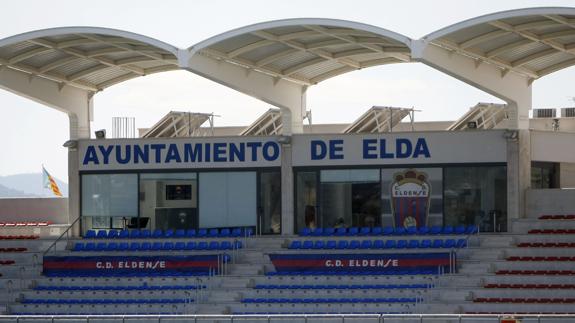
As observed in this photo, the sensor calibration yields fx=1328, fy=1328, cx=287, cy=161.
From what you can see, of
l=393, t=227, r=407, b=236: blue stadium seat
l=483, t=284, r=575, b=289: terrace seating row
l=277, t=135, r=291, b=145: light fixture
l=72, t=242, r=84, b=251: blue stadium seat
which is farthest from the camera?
l=72, t=242, r=84, b=251: blue stadium seat

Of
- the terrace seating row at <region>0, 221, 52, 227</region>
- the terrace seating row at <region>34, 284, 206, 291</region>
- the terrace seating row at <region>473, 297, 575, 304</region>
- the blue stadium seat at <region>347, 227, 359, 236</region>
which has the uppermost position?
the terrace seating row at <region>0, 221, 52, 227</region>

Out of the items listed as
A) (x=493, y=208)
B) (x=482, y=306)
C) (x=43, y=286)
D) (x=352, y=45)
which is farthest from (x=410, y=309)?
(x=43, y=286)

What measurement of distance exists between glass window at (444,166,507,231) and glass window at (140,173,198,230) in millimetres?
9041

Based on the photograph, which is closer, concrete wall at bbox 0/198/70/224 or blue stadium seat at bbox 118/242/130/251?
blue stadium seat at bbox 118/242/130/251

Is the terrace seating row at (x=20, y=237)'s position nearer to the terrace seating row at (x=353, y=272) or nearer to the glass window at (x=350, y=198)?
the terrace seating row at (x=353, y=272)

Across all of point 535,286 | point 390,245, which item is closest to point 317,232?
point 390,245

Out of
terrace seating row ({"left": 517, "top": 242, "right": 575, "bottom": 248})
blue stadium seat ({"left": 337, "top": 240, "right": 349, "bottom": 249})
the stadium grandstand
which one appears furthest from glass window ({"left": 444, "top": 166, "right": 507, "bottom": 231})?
blue stadium seat ({"left": 337, "top": 240, "right": 349, "bottom": 249})

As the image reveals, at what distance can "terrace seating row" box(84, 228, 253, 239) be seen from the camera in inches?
1801

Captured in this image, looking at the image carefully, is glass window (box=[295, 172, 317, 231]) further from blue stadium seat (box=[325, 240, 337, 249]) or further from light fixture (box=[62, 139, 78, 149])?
light fixture (box=[62, 139, 78, 149])

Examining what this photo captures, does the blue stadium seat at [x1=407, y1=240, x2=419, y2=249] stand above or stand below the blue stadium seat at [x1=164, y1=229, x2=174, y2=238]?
below

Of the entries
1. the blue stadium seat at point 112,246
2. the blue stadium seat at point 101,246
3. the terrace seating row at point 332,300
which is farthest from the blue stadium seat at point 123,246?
the terrace seating row at point 332,300

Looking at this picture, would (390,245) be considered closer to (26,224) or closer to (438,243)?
(438,243)

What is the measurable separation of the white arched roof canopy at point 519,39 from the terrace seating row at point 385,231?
5382 millimetres

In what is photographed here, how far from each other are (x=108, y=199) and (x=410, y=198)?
11061mm
